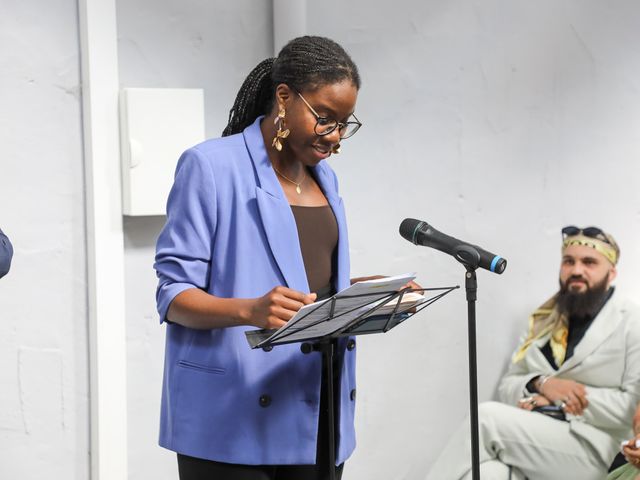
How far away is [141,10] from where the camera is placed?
331 cm

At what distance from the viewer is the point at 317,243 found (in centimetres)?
211

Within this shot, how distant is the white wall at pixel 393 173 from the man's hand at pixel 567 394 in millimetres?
500

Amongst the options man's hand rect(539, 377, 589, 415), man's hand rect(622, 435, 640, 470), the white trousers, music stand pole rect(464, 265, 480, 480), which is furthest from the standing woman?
man's hand rect(539, 377, 589, 415)

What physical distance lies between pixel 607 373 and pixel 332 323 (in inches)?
89.8

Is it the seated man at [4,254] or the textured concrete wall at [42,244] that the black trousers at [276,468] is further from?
the textured concrete wall at [42,244]

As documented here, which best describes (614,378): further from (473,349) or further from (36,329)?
(36,329)

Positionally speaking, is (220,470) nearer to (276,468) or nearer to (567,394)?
(276,468)

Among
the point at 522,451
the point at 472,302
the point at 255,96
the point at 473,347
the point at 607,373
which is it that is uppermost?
the point at 255,96

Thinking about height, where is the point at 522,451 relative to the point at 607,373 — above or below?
below

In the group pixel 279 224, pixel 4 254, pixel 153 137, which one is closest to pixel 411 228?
pixel 279 224

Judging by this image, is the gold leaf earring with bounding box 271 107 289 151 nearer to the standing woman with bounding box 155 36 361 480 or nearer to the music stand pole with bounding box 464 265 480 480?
the standing woman with bounding box 155 36 361 480

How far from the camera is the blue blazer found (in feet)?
6.52

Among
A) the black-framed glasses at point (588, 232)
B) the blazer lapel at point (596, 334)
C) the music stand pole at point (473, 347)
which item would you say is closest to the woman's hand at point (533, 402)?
the blazer lapel at point (596, 334)

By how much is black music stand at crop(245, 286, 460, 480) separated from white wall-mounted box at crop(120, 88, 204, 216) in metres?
1.43
